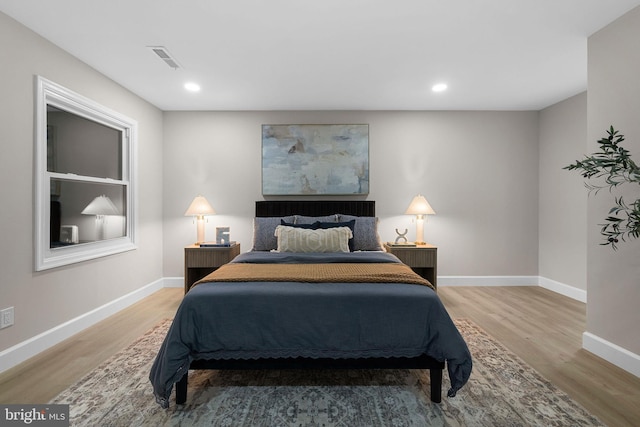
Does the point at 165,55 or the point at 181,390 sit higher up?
the point at 165,55

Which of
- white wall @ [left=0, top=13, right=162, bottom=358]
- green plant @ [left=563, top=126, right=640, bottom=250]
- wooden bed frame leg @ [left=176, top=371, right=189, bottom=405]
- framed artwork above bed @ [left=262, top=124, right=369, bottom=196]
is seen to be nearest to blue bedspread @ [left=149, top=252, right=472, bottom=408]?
wooden bed frame leg @ [left=176, top=371, right=189, bottom=405]

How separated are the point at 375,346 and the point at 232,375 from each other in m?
1.06

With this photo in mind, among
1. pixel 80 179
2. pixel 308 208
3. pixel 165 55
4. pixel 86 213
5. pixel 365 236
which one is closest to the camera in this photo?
pixel 165 55

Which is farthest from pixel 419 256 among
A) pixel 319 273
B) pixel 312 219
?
pixel 319 273

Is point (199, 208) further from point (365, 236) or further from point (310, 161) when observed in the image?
point (365, 236)

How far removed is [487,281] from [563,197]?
4.93 ft

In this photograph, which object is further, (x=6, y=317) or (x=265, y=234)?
(x=265, y=234)

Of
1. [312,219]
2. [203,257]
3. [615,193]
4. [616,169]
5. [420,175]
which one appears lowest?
[203,257]

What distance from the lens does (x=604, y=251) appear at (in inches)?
107

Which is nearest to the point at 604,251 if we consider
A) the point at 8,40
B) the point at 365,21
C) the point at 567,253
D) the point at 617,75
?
the point at 617,75

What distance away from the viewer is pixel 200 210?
4562 mm

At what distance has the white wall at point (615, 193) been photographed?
8.20ft

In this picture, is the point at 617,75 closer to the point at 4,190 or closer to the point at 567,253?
the point at 567,253

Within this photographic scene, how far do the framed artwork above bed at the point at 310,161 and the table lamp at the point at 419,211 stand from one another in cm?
69
